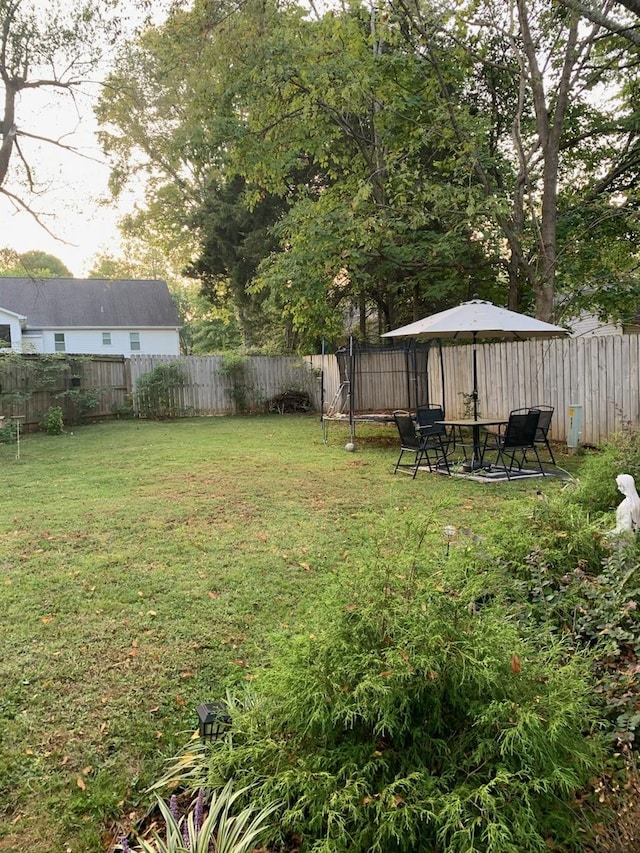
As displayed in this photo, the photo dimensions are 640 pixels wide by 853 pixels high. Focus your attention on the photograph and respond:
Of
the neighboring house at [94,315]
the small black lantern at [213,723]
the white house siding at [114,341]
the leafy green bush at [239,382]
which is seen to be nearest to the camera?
the small black lantern at [213,723]

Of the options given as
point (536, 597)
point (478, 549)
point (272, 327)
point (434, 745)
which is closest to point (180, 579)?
point (478, 549)

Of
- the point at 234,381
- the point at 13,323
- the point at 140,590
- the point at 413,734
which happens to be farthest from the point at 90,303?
the point at 413,734

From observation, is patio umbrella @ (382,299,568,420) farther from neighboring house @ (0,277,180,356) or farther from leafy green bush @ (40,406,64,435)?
neighboring house @ (0,277,180,356)

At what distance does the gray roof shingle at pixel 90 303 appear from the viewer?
26547mm

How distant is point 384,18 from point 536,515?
861 centimetres

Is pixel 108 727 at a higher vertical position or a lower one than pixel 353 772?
lower

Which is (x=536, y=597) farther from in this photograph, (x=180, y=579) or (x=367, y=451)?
(x=367, y=451)

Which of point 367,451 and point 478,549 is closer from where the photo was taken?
point 478,549

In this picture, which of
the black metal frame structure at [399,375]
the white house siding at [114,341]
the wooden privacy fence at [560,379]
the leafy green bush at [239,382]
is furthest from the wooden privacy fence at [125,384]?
the white house siding at [114,341]

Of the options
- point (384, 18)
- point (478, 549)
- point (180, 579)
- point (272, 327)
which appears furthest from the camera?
point (272, 327)

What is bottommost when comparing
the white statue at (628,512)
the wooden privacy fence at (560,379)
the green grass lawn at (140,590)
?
the green grass lawn at (140,590)

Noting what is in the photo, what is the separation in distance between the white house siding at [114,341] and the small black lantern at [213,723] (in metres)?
26.5

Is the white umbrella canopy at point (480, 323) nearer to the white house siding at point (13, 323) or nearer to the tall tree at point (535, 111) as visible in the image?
the tall tree at point (535, 111)

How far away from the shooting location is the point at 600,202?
10930 mm
